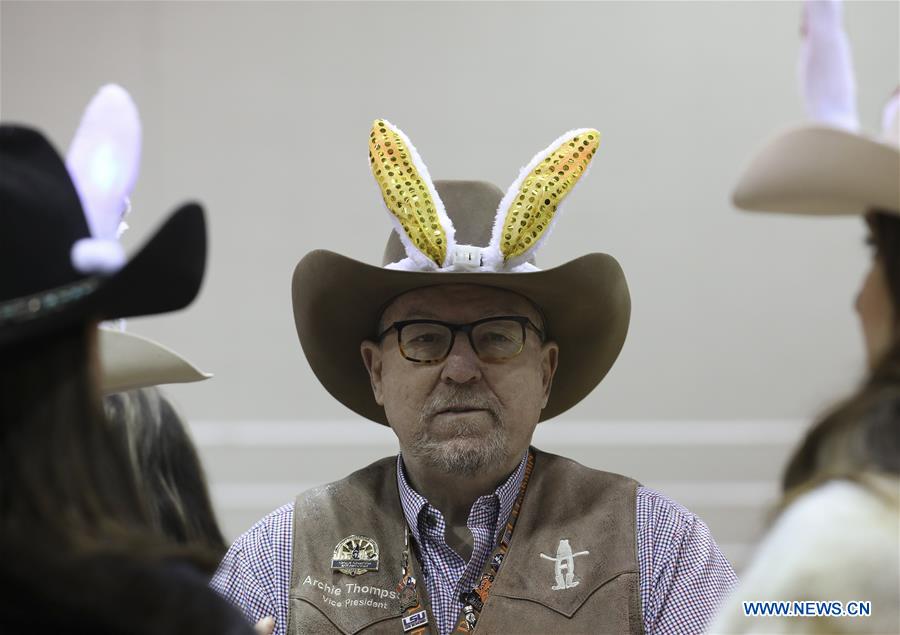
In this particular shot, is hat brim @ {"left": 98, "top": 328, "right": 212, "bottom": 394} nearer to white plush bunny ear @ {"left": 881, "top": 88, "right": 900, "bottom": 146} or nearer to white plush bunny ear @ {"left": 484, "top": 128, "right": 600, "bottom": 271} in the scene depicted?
white plush bunny ear @ {"left": 484, "top": 128, "right": 600, "bottom": 271}

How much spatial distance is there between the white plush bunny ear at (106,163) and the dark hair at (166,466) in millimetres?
658

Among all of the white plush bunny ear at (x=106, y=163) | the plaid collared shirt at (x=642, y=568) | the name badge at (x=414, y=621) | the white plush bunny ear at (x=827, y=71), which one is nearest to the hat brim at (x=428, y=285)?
the plaid collared shirt at (x=642, y=568)

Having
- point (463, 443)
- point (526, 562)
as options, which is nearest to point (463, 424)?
point (463, 443)

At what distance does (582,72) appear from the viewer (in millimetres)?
3922

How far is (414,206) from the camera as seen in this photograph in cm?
238

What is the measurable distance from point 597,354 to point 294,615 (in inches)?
35.4

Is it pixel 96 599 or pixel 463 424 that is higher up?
pixel 96 599

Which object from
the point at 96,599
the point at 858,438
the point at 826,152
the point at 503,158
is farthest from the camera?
the point at 503,158

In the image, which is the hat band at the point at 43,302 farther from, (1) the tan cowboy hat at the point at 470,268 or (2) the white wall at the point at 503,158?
(2) the white wall at the point at 503,158

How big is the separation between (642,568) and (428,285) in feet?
2.36

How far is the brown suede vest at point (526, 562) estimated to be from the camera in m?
2.19

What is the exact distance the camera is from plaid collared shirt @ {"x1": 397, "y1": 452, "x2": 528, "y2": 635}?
7.54 feet

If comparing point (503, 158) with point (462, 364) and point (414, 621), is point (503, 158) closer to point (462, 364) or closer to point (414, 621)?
point (462, 364)

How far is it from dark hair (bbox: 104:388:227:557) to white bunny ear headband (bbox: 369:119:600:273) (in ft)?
1.93
